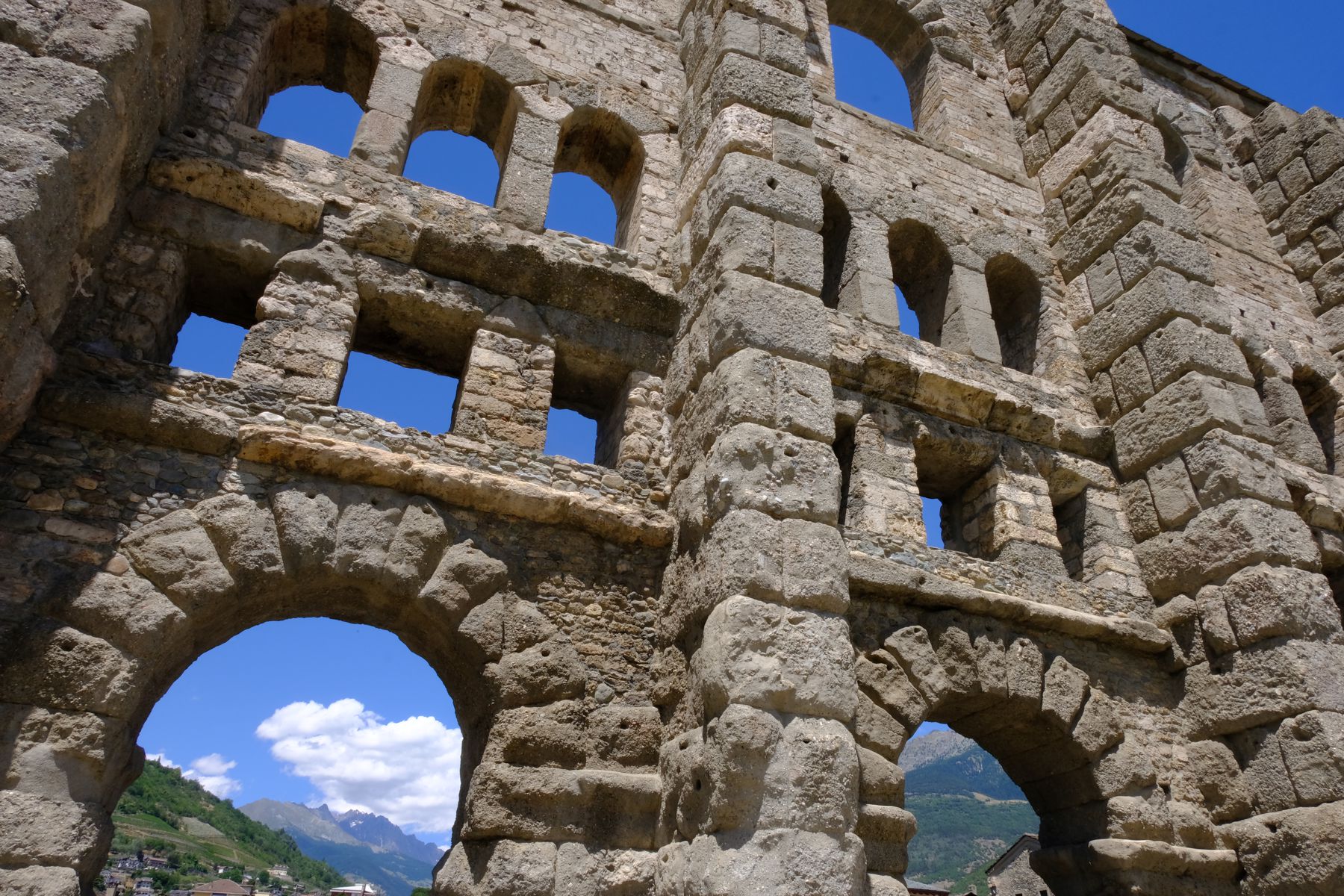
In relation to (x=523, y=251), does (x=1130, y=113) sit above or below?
above

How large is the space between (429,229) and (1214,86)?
1371 cm

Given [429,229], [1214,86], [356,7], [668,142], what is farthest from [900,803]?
[1214,86]

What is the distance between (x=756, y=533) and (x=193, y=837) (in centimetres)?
3683

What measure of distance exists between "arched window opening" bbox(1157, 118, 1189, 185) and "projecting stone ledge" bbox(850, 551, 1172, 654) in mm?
8817

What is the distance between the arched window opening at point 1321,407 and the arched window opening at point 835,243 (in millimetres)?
6279

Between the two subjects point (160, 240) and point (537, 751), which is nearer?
point (537, 751)

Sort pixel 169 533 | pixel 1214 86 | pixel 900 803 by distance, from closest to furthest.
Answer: pixel 169 533
pixel 900 803
pixel 1214 86

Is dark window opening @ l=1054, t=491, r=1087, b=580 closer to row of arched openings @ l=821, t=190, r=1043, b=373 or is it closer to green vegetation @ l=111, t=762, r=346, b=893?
row of arched openings @ l=821, t=190, r=1043, b=373

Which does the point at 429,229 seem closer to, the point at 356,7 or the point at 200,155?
the point at 200,155

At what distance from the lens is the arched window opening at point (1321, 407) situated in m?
10.5

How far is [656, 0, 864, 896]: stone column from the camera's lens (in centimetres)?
412

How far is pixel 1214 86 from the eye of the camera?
1395 centimetres

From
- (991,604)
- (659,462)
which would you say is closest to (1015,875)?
(991,604)

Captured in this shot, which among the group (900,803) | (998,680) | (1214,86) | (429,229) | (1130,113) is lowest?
(900,803)
